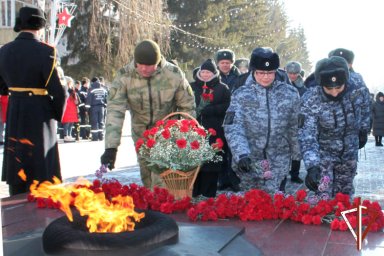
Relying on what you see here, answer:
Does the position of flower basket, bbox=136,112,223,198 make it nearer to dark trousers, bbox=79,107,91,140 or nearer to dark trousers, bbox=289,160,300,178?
dark trousers, bbox=289,160,300,178

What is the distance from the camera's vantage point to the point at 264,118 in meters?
4.57

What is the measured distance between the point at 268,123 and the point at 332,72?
0.68m

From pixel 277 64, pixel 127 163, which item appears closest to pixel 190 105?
pixel 277 64

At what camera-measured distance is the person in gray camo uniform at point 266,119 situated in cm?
457

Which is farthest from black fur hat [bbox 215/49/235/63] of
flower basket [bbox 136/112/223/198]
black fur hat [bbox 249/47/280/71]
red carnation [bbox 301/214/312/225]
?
red carnation [bbox 301/214/312/225]

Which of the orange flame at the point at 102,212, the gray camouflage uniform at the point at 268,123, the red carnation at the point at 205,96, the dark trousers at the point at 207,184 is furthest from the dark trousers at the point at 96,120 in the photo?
the orange flame at the point at 102,212

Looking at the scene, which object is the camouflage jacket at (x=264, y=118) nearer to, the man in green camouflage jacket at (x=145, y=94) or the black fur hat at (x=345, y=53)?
the man in green camouflage jacket at (x=145, y=94)

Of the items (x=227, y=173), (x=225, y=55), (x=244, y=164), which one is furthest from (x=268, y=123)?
(x=225, y=55)

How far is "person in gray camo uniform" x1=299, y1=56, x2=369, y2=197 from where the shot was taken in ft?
14.4

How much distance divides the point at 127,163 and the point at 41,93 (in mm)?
5538

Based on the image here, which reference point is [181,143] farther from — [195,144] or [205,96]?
[205,96]

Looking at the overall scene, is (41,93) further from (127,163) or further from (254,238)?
(127,163)

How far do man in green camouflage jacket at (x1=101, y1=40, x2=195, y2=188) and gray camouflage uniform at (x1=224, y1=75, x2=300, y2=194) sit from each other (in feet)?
1.97

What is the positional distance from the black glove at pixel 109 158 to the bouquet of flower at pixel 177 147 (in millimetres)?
304
